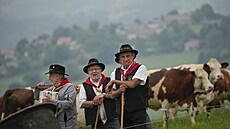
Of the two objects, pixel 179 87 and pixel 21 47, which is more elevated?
pixel 21 47

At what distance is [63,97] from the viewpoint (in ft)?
25.5

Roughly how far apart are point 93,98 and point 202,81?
27.2ft

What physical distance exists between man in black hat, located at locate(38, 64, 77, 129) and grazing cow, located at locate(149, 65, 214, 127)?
797 cm

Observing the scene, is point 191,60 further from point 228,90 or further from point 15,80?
point 228,90

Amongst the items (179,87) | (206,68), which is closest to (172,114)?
(179,87)

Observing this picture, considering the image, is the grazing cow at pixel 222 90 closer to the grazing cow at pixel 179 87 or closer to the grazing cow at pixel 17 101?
the grazing cow at pixel 179 87

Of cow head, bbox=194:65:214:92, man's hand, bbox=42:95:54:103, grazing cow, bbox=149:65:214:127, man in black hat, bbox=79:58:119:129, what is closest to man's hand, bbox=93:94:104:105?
man in black hat, bbox=79:58:119:129

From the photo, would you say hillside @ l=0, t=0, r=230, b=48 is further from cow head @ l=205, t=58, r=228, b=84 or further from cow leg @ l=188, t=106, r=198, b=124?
cow leg @ l=188, t=106, r=198, b=124

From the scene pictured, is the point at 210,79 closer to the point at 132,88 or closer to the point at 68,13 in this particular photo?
the point at 132,88

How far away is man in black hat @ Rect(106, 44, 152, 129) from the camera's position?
8.03 meters

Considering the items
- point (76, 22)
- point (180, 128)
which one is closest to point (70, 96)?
point (180, 128)

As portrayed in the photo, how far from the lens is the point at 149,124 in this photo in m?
8.15

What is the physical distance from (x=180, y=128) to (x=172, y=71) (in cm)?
328

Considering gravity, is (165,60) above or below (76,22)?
below
